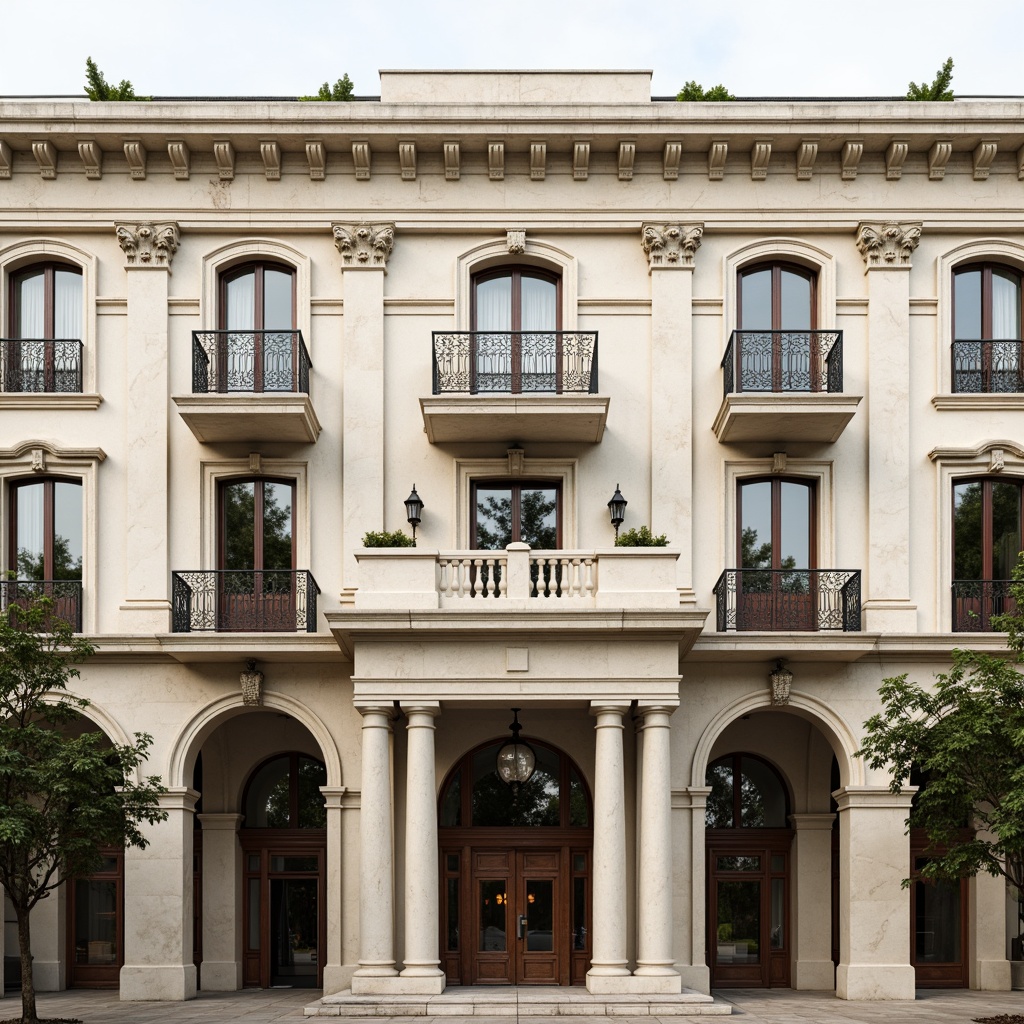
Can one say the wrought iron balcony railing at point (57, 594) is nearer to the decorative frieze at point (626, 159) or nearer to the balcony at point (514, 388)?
the balcony at point (514, 388)

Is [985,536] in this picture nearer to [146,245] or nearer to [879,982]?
[879,982]

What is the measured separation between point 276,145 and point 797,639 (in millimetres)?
12334

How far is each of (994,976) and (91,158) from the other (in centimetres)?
2129

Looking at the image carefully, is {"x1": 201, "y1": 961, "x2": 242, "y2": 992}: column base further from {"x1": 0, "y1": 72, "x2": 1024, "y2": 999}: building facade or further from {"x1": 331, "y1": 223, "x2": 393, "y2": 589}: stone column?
{"x1": 331, "y1": 223, "x2": 393, "y2": 589}: stone column

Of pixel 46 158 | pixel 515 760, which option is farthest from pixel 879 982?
pixel 46 158

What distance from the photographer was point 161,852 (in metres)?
22.3

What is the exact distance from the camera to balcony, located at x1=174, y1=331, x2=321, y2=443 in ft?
73.2

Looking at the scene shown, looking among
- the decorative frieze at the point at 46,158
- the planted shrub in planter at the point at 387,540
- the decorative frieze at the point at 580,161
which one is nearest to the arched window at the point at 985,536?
the decorative frieze at the point at 580,161

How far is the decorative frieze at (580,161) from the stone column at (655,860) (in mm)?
9556

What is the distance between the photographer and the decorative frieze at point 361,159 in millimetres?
23406

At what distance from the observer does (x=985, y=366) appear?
2366cm

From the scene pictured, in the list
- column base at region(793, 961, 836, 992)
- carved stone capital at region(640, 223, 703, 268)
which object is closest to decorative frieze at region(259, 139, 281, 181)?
carved stone capital at region(640, 223, 703, 268)

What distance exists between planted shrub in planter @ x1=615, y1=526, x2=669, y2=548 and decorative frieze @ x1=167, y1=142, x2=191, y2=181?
10149 mm

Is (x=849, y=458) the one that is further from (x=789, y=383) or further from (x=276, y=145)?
(x=276, y=145)
